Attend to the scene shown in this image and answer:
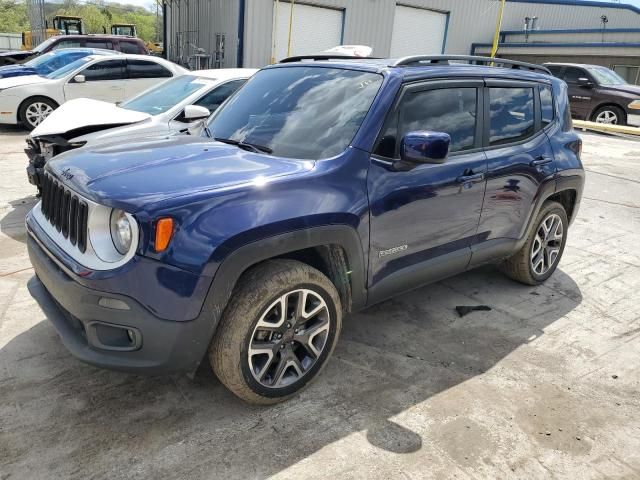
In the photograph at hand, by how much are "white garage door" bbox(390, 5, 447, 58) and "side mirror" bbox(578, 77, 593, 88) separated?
8.60 meters

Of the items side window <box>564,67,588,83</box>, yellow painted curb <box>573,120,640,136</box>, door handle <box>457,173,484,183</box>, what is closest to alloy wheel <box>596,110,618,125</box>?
yellow painted curb <box>573,120,640,136</box>

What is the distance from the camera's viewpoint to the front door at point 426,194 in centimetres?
314

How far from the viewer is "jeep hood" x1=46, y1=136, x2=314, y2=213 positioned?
2.52 metres

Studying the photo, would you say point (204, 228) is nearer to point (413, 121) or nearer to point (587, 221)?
point (413, 121)

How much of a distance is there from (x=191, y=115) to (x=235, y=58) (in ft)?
51.4

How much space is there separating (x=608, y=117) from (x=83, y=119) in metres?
14.0

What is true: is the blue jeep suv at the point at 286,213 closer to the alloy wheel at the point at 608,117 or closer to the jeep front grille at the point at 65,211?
the jeep front grille at the point at 65,211

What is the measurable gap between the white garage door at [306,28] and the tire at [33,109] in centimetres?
1082

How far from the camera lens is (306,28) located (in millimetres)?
20453

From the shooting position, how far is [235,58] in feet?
63.4

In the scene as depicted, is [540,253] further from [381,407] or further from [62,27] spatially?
[62,27]

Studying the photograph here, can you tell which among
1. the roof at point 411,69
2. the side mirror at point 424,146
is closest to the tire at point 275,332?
the side mirror at point 424,146

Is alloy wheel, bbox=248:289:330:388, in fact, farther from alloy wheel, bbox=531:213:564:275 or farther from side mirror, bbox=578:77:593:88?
side mirror, bbox=578:77:593:88

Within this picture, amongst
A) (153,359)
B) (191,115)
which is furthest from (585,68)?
(153,359)
